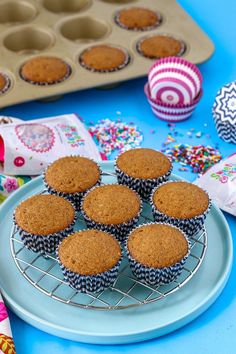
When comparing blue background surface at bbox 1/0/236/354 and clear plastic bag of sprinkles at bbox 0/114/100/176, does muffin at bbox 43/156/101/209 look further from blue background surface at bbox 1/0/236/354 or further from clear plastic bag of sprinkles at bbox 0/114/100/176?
blue background surface at bbox 1/0/236/354

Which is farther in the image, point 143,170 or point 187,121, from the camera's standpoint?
point 187,121

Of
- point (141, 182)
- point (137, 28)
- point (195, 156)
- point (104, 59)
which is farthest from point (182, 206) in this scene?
point (137, 28)

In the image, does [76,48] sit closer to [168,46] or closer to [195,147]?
[168,46]

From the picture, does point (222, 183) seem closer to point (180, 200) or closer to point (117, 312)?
point (180, 200)

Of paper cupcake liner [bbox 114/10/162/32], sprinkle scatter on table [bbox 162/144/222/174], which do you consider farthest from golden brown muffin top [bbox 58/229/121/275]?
paper cupcake liner [bbox 114/10/162/32]

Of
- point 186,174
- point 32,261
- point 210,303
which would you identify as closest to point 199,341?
point 210,303

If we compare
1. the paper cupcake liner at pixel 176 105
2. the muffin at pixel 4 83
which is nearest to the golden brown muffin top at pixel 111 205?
the paper cupcake liner at pixel 176 105
